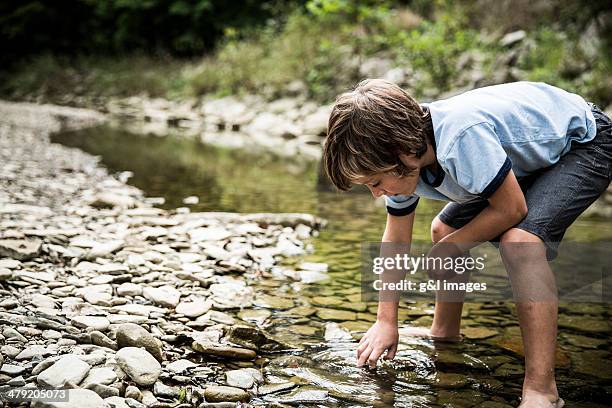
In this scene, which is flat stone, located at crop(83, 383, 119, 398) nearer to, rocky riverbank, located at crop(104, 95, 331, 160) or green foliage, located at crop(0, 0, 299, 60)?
rocky riverbank, located at crop(104, 95, 331, 160)

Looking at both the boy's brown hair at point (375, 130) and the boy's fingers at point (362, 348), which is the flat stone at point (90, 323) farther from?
the boy's brown hair at point (375, 130)

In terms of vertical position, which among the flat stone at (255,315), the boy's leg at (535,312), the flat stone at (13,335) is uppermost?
the boy's leg at (535,312)

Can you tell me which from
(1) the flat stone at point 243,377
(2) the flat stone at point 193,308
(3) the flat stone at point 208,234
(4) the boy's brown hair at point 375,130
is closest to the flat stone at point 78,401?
(1) the flat stone at point 243,377

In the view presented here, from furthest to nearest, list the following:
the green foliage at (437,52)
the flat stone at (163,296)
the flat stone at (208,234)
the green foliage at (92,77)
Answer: the green foliage at (92,77)
the green foliage at (437,52)
the flat stone at (208,234)
the flat stone at (163,296)

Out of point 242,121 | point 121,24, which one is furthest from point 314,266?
point 121,24

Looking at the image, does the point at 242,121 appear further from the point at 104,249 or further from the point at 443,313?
the point at 443,313

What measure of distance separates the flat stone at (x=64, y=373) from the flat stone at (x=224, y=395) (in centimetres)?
34

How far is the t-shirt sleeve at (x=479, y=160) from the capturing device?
170 centimetres

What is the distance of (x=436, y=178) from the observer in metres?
1.92

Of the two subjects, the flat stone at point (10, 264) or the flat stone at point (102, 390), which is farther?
the flat stone at point (10, 264)

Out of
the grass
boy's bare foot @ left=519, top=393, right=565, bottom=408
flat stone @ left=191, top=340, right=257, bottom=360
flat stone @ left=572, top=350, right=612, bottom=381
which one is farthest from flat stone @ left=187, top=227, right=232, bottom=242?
the grass

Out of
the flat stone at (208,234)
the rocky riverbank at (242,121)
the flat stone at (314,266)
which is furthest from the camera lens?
the rocky riverbank at (242,121)

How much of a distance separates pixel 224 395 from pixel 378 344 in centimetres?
57

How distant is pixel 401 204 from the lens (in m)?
2.13
